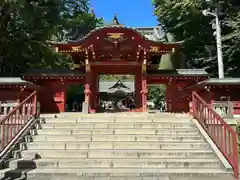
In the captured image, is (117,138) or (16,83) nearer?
(117,138)

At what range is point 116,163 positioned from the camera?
746 centimetres

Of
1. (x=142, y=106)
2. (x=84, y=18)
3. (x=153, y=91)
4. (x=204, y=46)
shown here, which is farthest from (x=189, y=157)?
(x=153, y=91)

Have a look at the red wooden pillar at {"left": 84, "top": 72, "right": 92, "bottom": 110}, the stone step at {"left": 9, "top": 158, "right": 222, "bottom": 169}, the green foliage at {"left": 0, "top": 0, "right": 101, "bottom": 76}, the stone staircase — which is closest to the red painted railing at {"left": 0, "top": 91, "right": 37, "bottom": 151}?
the stone staircase

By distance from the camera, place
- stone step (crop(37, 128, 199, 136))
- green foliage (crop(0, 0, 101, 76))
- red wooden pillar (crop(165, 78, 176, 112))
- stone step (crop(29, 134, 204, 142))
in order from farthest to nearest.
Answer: green foliage (crop(0, 0, 101, 76))
red wooden pillar (crop(165, 78, 176, 112))
stone step (crop(37, 128, 199, 136))
stone step (crop(29, 134, 204, 142))

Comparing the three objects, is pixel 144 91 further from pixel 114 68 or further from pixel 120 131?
pixel 120 131

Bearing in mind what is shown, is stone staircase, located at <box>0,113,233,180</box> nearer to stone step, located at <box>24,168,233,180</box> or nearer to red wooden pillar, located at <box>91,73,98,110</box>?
stone step, located at <box>24,168,233,180</box>

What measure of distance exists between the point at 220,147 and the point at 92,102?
1003cm

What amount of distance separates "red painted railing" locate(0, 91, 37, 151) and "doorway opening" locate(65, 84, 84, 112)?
20.5m

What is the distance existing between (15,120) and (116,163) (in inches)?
138

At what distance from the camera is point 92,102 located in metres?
16.8

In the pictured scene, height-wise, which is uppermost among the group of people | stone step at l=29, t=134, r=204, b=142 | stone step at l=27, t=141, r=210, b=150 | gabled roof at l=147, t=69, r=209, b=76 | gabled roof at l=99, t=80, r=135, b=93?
gabled roof at l=99, t=80, r=135, b=93

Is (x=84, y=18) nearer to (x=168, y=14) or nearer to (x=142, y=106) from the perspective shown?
(x=168, y=14)

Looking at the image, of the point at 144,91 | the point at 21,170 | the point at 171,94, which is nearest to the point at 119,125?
the point at 21,170

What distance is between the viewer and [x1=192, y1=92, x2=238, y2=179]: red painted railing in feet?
22.3
